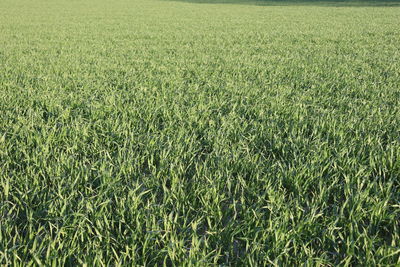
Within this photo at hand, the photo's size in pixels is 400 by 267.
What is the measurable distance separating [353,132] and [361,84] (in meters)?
2.48

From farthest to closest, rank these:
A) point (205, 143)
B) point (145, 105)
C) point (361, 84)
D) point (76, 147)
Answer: point (361, 84) → point (145, 105) → point (205, 143) → point (76, 147)

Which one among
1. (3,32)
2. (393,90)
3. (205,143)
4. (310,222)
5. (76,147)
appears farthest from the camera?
(3,32)

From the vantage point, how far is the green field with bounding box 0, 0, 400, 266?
172 cm

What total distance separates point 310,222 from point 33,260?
1546 millimetres

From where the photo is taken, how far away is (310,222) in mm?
1799

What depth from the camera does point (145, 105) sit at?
4.11 m

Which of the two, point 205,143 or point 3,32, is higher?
point 3,32

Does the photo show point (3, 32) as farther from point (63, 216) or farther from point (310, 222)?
point (310, 222)

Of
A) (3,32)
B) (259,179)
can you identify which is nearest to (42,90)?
(259,179)

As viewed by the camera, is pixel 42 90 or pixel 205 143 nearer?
pixel 205 143

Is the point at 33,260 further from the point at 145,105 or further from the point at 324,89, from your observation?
the point at 324,89

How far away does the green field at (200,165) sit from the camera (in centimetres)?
172

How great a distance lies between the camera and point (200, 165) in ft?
8.06

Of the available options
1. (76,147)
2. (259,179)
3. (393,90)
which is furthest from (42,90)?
(393,90)
